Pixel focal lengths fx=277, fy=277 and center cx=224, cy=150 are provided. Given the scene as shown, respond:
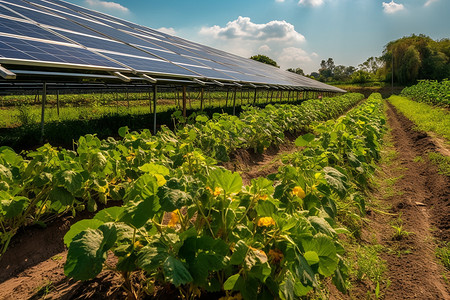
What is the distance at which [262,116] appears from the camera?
6.03 metres

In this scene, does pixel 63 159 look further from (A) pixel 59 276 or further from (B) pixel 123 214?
(B) pixel 123 214

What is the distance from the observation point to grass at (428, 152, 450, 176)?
480cm

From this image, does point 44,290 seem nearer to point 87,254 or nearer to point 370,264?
point 87,254

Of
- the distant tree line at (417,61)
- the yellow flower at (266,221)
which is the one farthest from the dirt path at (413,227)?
the distant tree line at (417,61)

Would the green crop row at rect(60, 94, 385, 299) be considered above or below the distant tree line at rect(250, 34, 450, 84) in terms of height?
below

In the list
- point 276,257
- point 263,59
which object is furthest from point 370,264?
point 263,59

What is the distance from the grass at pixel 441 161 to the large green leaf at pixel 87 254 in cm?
549

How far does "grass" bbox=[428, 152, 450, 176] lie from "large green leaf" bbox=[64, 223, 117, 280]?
18.0 ft

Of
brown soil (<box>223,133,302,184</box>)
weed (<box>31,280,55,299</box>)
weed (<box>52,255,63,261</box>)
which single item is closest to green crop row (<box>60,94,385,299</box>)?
weed (<box>31,280,55,299</box>)

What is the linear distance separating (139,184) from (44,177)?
3.72 feet

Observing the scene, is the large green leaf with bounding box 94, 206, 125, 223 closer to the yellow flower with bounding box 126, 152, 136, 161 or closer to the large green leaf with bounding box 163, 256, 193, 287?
the large green leaf with bounding box 163, 256, 193, 287

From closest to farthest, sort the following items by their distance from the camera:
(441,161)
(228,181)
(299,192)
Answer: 1. (228,181)
2. (299,192)
3. (441,161)

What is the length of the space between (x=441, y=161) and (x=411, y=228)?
308 centimetres

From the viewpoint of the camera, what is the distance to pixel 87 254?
3.56 feet
